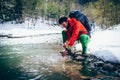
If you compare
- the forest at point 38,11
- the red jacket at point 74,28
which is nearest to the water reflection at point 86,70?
the red jacket at point 74,28

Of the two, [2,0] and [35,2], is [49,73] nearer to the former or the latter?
[2,0]

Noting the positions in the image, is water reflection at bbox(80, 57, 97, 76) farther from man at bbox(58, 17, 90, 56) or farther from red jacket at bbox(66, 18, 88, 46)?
red jacket at bbox(66, 18, 88, 46)

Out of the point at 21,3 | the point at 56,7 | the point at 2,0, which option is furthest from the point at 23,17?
the point at 56,7

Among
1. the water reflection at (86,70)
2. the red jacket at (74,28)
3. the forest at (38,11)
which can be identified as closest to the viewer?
the red jacket at (74,28)

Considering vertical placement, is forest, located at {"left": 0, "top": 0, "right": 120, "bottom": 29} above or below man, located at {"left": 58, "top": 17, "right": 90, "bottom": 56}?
below

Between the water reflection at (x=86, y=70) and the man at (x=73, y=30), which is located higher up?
the man at (x=73, y=30)

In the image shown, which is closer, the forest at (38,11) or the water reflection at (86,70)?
the water reflection at (86,70)

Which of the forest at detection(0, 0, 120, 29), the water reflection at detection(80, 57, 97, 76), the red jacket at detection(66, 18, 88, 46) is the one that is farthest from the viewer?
the forest at detection(0, 0, 120, 29)

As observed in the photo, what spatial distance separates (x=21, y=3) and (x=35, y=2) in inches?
284

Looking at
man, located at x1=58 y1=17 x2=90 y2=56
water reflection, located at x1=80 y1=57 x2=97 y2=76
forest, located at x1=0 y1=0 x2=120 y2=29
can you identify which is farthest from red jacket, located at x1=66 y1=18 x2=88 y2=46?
forest, located at x1=0 y1=0 x2=120 y2=29

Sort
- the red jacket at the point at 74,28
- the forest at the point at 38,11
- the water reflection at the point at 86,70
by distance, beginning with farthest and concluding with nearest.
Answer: the forest at the point at 38,11 → the water reflection at the point at 86,70 → the red jacket at the point at 74,28

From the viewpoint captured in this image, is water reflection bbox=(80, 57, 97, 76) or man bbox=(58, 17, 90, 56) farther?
water reflection bbox=(80, 57, 97, 76)

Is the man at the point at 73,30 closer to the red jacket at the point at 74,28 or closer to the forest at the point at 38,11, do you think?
the red jacket at the point at 74,28

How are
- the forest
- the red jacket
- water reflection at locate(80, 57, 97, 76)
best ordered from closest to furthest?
the red jacket → water reflection at locate(80, 57, 97, 76) → the forest
